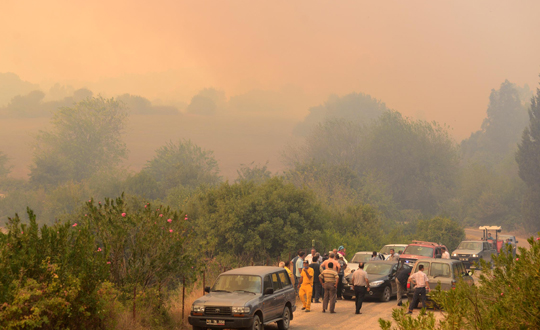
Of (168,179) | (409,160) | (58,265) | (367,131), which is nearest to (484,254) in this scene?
(58,265)

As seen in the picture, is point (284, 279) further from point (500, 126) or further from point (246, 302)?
point (500, 126)

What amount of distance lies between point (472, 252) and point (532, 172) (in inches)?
1946

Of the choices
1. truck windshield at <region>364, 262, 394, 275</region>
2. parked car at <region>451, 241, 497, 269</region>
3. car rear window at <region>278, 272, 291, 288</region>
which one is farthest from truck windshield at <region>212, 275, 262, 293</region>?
parked car at <region>451, 241, 497, 269</region>

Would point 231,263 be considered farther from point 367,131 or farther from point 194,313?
point 367,131

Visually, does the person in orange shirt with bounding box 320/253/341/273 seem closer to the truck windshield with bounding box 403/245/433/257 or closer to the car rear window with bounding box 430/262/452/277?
the car rear window with bounding box 430/262/452/277

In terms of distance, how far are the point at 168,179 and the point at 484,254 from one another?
55.3 meters

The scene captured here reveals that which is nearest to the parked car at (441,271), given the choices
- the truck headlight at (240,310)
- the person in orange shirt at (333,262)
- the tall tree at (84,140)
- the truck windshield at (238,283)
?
the person in orange shirt at (333,262)

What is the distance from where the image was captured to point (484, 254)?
110ft

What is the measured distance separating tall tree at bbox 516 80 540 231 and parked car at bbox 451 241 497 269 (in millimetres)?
42550

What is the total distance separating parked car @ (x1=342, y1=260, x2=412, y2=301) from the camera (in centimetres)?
1998

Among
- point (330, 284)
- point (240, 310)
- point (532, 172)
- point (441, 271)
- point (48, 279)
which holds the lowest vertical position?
point (330, 284)

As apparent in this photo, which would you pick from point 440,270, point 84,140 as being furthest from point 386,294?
point 84,140

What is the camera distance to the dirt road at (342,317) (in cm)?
1466

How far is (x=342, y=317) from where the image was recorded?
642 inches
